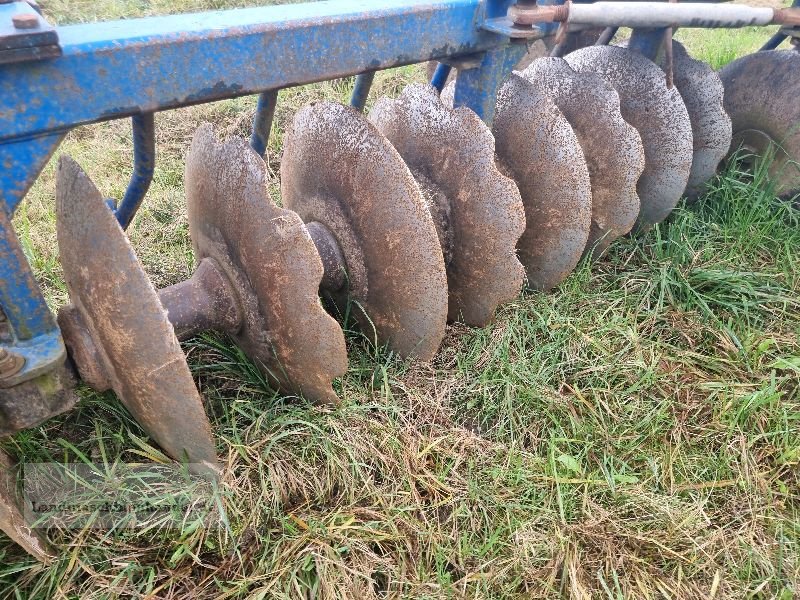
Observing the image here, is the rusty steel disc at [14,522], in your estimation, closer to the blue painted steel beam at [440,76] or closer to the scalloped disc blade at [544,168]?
the scalloped disc blade at [544,168]

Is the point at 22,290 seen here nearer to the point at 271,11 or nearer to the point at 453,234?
the point at 271,11

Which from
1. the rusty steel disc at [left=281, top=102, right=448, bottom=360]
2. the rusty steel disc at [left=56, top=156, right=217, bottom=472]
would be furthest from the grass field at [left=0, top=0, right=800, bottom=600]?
the rusty steel disc at [left=56, top=156, right=217, bottom=472]

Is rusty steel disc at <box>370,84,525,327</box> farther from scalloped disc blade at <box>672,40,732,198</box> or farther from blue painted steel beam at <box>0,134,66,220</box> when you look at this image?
scalloped disc blade at <box>672,40,732,198</box>

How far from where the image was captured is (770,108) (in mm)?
2789

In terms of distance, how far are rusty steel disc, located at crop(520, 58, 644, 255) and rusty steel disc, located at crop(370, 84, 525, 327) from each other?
19.6 inches

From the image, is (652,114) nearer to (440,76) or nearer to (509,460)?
(440,76)

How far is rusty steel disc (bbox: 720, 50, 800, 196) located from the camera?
2730 millimetres

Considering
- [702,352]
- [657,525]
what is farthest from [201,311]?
[702,352]

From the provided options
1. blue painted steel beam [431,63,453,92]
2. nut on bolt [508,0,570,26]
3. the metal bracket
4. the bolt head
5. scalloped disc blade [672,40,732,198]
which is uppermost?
the bolt head

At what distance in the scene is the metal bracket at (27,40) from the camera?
3.81 feet

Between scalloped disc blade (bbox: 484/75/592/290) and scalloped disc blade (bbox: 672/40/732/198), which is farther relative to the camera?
scalloped disc blade (bbox: 672/40/732/198)

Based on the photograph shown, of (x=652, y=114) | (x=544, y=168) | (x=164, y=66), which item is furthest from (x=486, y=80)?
→ (x=164, y=66)

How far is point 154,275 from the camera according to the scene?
249 cm

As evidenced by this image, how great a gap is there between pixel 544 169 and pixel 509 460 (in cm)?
98
